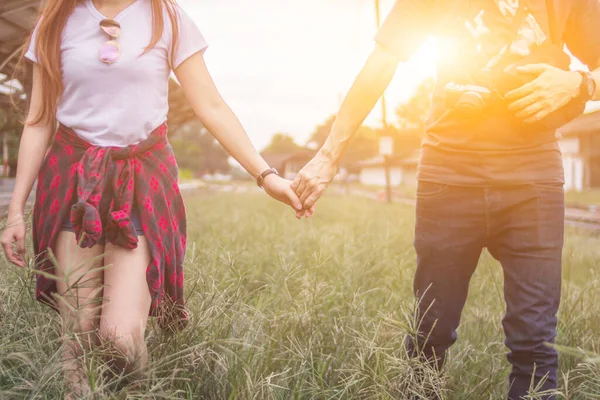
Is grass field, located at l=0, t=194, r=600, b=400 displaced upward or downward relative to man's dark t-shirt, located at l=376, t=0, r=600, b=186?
downward

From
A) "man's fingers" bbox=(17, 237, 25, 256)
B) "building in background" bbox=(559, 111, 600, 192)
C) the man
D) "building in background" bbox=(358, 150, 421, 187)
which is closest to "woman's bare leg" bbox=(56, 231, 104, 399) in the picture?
"man's fingers" bbox=(17, 237, 25, 256)

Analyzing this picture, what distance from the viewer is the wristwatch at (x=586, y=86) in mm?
1941

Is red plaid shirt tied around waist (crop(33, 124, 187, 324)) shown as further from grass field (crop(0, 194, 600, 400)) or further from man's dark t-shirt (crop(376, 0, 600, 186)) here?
man's dark t-shirt (crop(376, 0, 600, 186))

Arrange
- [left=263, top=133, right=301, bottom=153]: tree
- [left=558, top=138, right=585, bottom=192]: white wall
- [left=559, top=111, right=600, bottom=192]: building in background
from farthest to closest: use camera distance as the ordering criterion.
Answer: [left=263, top=133, right=301, bottom=153]: tree < [left=558, top=138, right=585, bottom=192]: white wall < [left=559, top=111, right=600, bottom=192]: building in background

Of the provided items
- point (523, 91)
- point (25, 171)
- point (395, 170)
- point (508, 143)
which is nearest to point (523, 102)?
point (523, 91)

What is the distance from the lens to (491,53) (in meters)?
2.01

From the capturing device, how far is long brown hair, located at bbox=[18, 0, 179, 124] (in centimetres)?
184

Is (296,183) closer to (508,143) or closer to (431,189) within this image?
(431,189)

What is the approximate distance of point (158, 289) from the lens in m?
1.84

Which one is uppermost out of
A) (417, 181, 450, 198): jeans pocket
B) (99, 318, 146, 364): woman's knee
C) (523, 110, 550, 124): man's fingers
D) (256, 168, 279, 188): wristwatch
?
(523, 110, 550, 124): man's fingers

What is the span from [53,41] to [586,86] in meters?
1.78

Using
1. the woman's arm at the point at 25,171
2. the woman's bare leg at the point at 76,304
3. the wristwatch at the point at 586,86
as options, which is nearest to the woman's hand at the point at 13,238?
the woman's arm at the point at 25,171

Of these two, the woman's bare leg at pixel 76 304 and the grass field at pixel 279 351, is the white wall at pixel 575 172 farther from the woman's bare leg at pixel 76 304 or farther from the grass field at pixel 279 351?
the woman's bare leg at pixel 76 304

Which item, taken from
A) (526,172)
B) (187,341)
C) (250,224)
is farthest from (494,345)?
(250,224)
